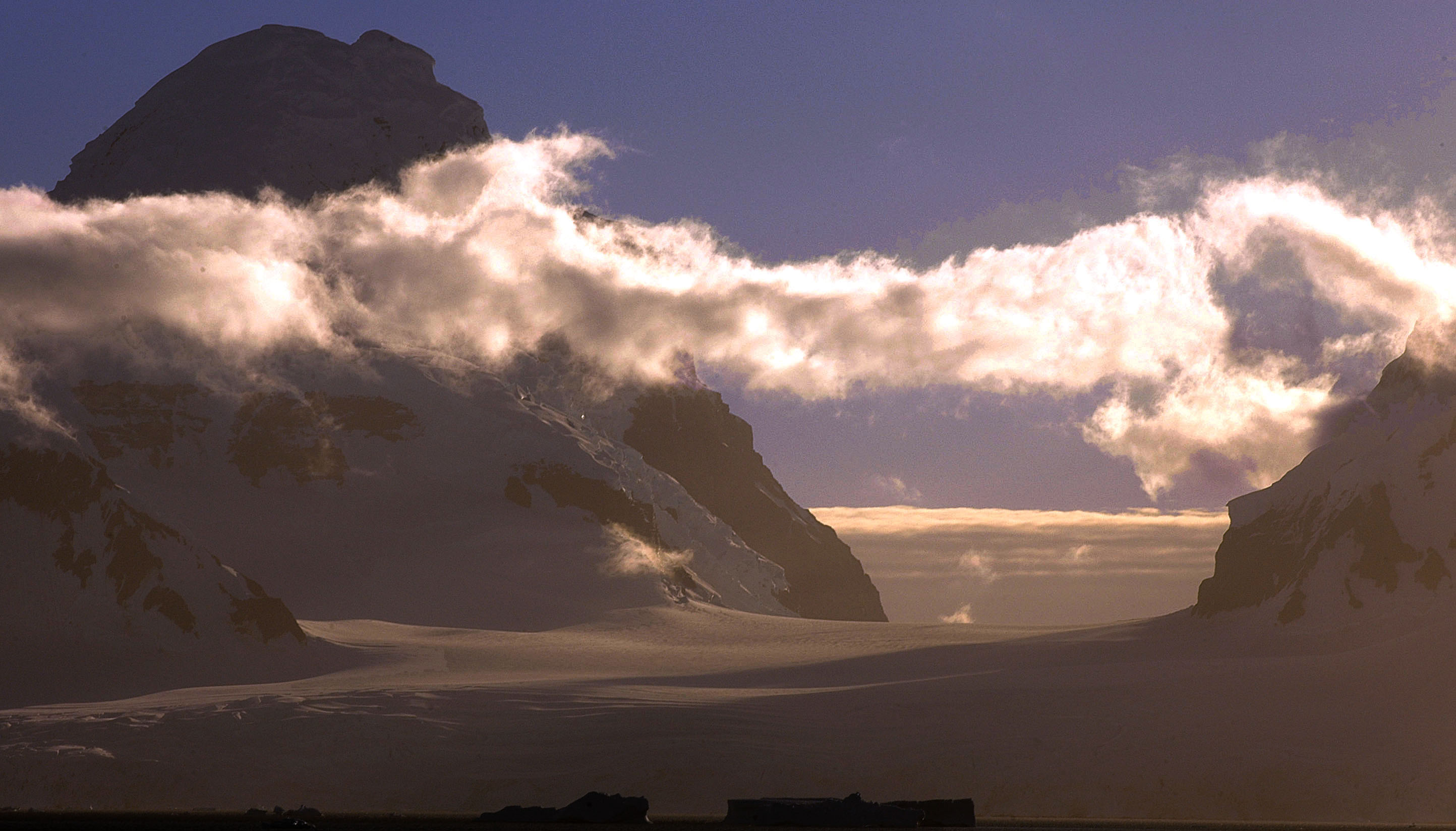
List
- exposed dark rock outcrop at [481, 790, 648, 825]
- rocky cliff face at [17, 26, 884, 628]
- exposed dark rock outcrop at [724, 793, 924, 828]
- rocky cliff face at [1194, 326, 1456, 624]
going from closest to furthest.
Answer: exposed dark rock outcrop at [724, 793, 924, 828]
exposed dark rock outcrop at [481, 790, 648, 825]
rocky cliff face at [1194, 326, 1456, 624]
rocky cliff face at [17, 26, 884, 628]

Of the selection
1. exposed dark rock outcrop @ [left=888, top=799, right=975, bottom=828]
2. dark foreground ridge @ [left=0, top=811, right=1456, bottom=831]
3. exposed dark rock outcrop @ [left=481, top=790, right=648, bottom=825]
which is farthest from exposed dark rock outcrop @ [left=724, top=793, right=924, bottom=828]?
exposed dark rock outcrop @ [left=481, top=790, right=648, bottom=825]

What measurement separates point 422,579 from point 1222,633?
79.2 m

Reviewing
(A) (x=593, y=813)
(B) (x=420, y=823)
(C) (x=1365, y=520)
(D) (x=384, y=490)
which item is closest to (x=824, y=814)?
(A) (x=593, y=813)

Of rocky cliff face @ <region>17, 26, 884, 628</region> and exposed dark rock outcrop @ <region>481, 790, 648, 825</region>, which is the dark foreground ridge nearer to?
exposed dark rock outcrop @ <region>481, 790, 648, 825</region>

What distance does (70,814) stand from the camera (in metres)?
52.0

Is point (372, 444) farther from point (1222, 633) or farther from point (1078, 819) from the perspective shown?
point (1078, 819)

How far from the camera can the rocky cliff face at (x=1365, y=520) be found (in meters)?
112

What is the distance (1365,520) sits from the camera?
116 metres

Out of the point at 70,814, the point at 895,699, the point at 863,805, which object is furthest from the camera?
the point at 895,699

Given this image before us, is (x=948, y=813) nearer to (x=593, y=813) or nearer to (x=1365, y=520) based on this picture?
(x=593, y=813)

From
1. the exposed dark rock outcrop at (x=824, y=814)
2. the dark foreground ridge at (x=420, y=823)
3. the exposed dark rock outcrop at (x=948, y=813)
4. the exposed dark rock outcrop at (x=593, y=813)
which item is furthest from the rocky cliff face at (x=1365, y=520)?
the exposed dark rock outcrop at (x=593, y=813)

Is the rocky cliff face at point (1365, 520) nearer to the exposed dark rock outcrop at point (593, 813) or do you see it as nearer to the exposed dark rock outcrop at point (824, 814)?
the exposed dark rock outcrop at point (824, 814)

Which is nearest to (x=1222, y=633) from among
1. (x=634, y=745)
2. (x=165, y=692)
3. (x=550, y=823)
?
(x=634, y=745)

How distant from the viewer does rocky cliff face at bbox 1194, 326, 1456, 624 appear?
366 feet
